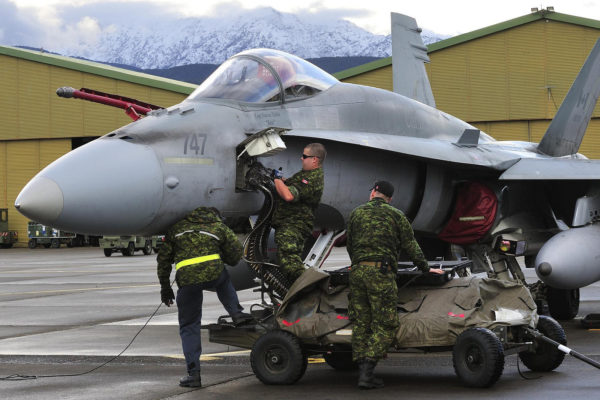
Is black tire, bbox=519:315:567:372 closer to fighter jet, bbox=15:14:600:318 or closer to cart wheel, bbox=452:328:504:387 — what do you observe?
cart wheel, bbox=452:328:504:387

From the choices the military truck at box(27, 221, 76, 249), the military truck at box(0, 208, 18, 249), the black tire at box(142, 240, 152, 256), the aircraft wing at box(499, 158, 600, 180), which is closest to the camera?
the aircraft wing at box(499, 158, 600, 180)

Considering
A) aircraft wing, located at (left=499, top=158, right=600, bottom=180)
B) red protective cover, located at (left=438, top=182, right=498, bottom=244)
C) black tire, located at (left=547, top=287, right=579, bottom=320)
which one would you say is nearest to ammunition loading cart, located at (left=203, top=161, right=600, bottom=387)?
red protective cover, located at (left=438, top=182, right=498, bottom=244)

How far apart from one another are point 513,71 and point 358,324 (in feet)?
118

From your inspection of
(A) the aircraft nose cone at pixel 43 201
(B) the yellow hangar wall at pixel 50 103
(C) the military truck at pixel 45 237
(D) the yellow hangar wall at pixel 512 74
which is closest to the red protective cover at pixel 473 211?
(A) the aircraft nose cone at pixel 43 201

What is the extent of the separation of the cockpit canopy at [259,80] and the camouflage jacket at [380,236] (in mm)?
1696

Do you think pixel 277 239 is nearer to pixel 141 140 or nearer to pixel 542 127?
pixel 141 140

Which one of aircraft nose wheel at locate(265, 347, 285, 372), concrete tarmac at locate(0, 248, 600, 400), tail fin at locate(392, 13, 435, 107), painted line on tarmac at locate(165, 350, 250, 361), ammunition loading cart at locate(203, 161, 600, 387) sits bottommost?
painted line on tarmac at locate(165, 350, 250, 361)

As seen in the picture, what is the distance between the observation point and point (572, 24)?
130 feet

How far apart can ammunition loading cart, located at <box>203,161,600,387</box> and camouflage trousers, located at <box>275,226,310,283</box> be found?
18 centimetres

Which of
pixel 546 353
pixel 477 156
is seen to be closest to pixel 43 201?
pixel 546 353

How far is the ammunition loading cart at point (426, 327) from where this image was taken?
22.0ft

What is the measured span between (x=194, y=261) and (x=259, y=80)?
2.13 m

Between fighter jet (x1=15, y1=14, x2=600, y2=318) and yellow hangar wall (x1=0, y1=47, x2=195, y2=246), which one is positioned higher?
yellow hangar wall (x1=0, y1=47, x2=195, y2=246)

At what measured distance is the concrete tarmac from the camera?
669 centimetres
